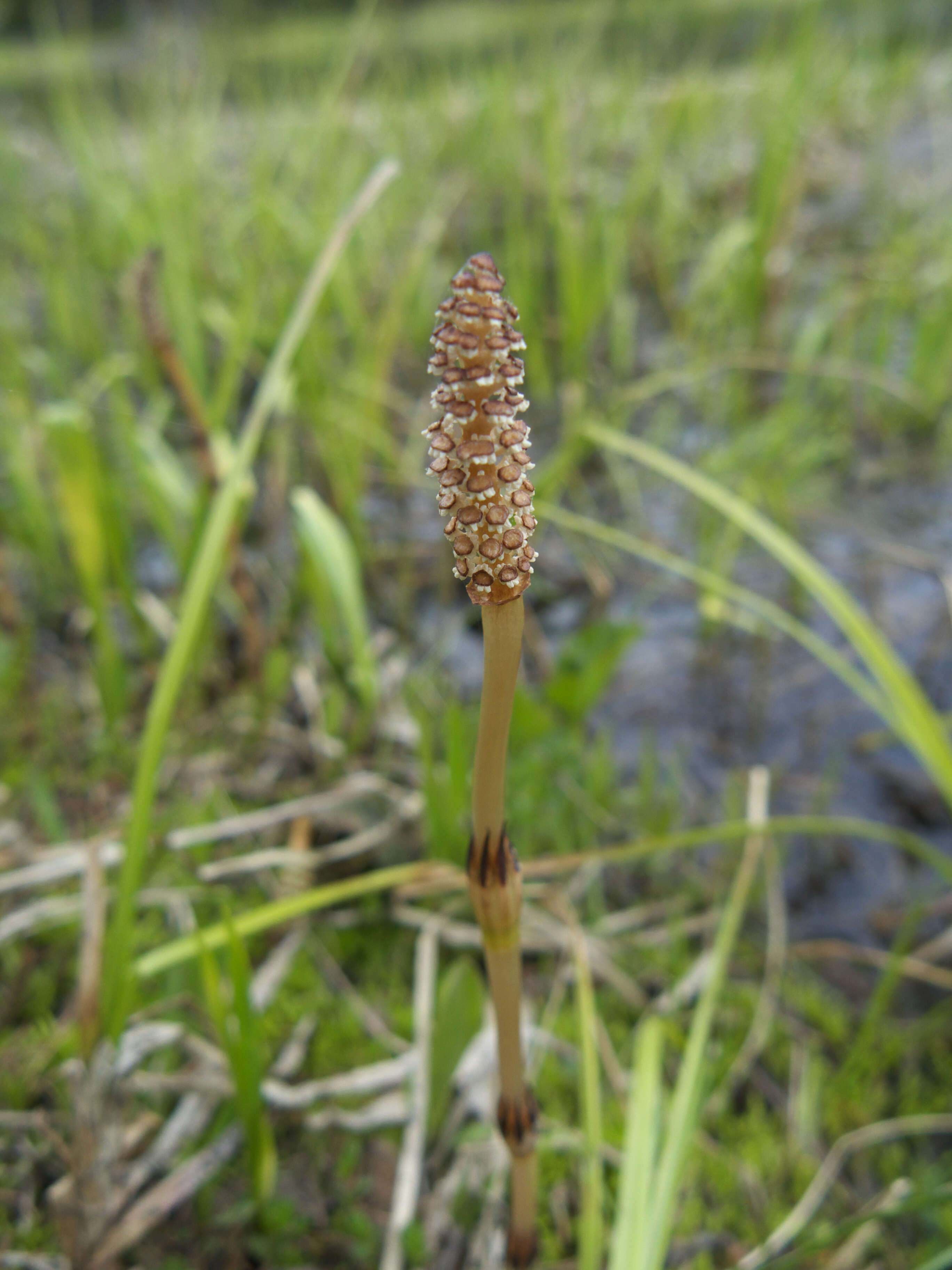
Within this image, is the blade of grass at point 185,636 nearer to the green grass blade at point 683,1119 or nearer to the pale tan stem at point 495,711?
the pale tan stem at point 495,711

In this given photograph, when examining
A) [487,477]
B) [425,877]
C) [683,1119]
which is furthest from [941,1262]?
[487,477]

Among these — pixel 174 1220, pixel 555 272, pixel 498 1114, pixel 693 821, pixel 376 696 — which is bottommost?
pixel 174 1220

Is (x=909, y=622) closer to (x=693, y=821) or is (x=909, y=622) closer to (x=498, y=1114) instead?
(x=693, y=821)

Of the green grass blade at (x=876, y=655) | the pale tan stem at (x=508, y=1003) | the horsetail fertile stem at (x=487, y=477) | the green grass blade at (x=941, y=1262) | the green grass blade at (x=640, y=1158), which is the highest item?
the green grass blade at (x=876, y=655)

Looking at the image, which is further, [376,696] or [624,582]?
[624,582]

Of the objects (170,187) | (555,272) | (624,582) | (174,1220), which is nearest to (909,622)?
(624,582)

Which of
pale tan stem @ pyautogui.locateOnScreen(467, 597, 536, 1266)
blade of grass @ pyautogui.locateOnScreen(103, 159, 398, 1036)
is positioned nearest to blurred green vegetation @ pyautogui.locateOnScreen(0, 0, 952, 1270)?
blade of grass @ pyautogui.locateOnScreen(103, 159, 398, 1036)

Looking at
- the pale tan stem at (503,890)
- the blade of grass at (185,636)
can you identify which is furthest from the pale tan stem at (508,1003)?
the blade of grass at (185,636)
